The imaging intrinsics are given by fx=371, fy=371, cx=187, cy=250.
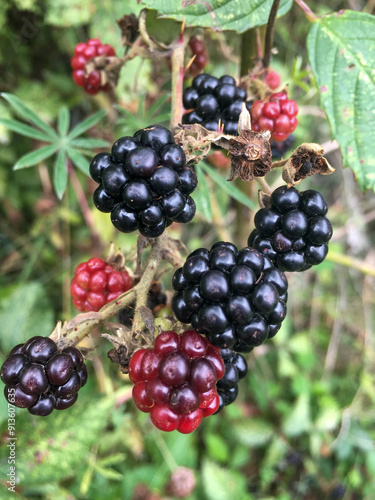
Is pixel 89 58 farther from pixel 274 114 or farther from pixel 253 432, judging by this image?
pixel 253 432

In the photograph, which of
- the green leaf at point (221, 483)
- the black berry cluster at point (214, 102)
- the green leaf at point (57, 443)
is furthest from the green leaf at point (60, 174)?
the green leaf at point (221, 483)

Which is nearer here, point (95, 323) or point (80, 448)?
point (95, 323)

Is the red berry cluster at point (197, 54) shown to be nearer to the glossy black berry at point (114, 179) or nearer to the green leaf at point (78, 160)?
the green leaf at point (78, 160)

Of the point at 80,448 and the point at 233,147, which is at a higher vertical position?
the point at 233,147

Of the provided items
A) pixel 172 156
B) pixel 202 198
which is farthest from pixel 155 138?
pixel 202 198

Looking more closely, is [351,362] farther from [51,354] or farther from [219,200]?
[51,354]

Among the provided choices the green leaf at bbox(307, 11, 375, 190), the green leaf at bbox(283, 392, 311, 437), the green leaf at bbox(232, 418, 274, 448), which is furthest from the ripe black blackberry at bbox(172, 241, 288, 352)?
the green leaf at bbox(283, 392, 311, 437)

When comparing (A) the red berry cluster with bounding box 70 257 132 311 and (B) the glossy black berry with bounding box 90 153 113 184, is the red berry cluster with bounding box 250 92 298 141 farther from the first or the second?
(A) the red berry cluster with bounding box 70 257 132 311

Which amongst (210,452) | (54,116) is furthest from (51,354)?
(210,452)
